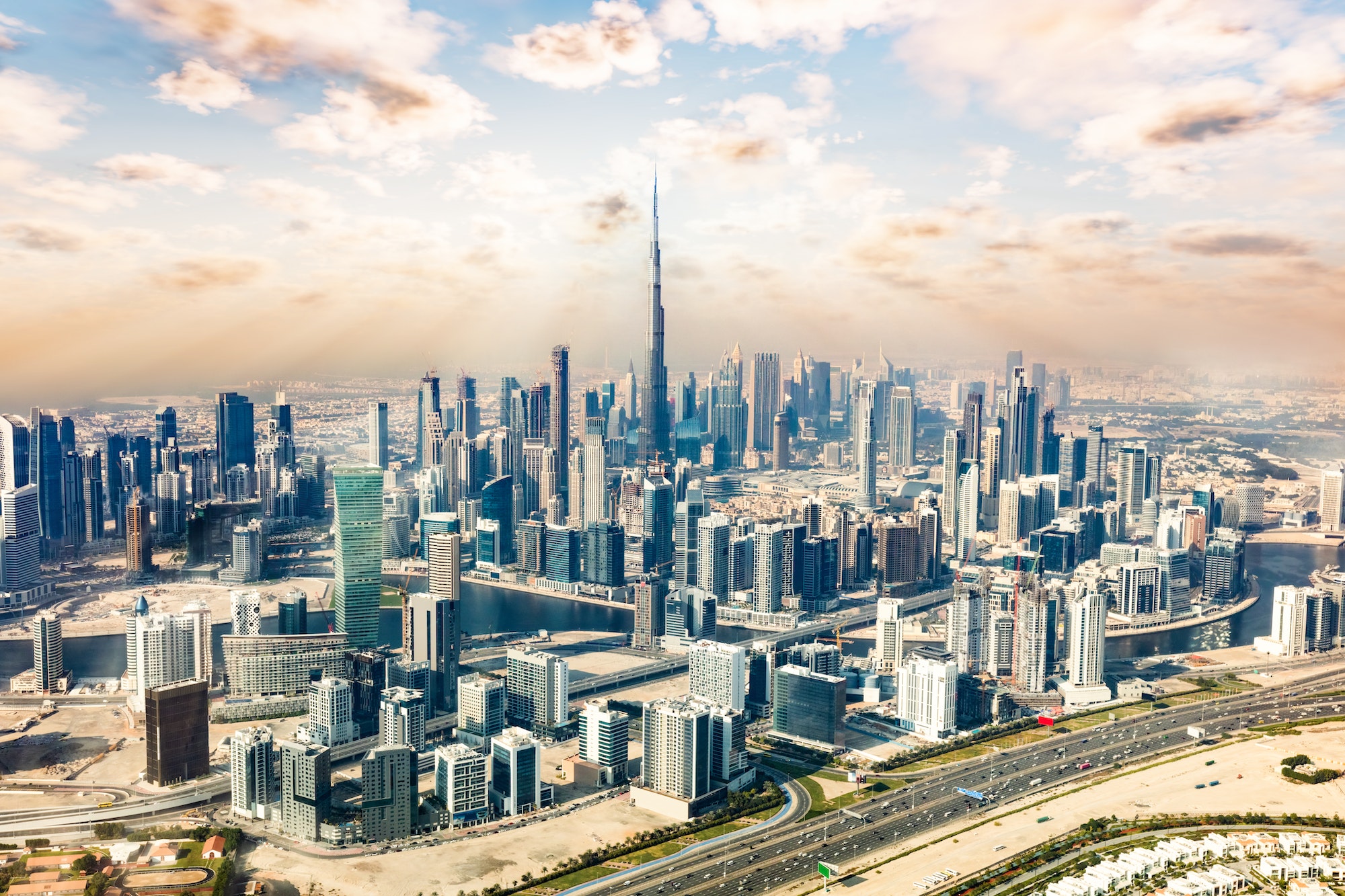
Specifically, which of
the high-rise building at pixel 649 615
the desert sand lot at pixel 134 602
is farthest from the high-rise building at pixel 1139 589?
the desert sand lot at pixel 134 602

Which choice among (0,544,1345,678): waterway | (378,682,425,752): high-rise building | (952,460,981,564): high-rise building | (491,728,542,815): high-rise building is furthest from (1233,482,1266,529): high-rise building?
(378,682,425,752): high-rise building

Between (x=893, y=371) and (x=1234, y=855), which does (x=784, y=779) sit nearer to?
(x=1234, y=855)

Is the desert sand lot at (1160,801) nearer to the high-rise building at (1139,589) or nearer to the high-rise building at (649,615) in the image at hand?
the high-rise building at (1139,589)

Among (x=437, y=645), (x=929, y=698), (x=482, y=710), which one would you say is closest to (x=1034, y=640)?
(x=929, y=698)

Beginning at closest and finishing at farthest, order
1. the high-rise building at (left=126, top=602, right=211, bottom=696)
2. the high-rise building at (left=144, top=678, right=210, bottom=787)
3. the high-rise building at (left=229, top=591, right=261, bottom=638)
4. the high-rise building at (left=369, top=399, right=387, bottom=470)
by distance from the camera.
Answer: the high-rise building at (left=144, top=678, right=210, bottom=787)
the high-rise building at (left=126, top=602, right=211, bottom=696)
the high-rise building at (left=229, top=591, right=261, bottom=638)
the high-rise building at (left=369, top=399, right=387, bottom=470)

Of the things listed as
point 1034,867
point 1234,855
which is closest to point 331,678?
point 1034,867

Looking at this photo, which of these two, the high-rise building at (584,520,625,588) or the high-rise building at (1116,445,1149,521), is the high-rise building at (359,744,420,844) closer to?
the high-rise building at (584,520,625,588)
